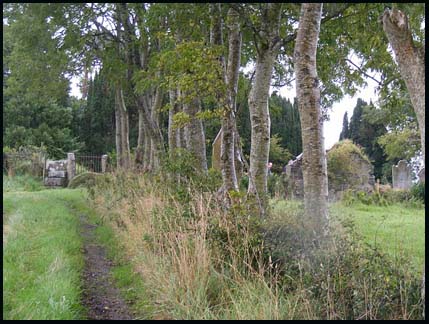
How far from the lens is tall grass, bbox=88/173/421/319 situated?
3484 mm

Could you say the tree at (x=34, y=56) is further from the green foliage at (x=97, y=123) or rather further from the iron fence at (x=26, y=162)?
the green foliage at (x=97, y=123)

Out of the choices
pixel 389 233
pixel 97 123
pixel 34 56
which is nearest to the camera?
pixel 389 233

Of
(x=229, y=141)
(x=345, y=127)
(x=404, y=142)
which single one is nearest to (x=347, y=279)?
(x=229, y=141)

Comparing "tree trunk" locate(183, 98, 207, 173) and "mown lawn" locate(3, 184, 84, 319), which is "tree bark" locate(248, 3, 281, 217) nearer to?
"tree trunk" locate(183, 98, 207, 173)

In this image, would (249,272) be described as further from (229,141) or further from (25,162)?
(25,162)

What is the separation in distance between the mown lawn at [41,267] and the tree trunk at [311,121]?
107 inches

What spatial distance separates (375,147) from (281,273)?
31984 mm

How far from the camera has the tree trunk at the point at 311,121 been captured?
17.4 feet

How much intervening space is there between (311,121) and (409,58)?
2.32 meters

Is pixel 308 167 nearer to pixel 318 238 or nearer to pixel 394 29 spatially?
pixel 318 238

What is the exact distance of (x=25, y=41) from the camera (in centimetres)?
1311

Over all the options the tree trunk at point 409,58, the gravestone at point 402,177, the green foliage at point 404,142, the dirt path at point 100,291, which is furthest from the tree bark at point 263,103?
the green foliage at point 404,142

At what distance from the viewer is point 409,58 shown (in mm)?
3096

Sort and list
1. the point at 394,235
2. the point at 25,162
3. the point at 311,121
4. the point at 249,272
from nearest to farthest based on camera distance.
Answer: the point at 249,272 < the point at 311,121 < the point at 394,235 < the point at 25,162
